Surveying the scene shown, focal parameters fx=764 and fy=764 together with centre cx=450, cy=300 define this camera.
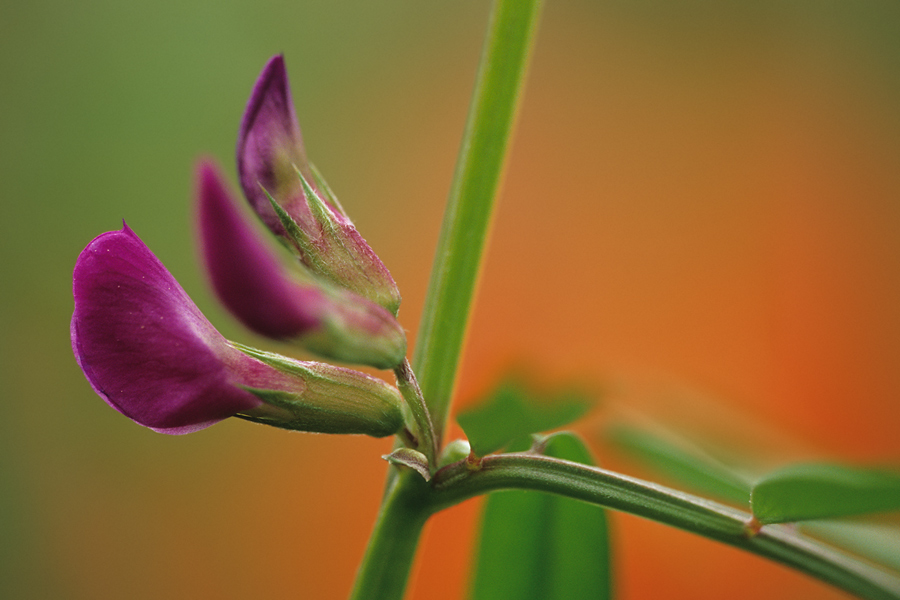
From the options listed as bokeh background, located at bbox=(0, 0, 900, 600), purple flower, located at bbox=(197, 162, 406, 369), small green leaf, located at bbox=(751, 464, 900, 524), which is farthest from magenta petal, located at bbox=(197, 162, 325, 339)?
bokeh background, located at bbox=(0, 0, 900, 600)

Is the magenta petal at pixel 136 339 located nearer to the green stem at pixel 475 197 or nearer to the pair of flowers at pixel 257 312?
the pair of flowers at pixel 257 312

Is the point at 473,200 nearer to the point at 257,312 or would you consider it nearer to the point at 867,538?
the point at 257,312

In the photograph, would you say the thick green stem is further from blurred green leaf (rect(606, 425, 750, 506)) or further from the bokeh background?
the bokeh background

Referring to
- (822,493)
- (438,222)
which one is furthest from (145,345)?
(438,222)

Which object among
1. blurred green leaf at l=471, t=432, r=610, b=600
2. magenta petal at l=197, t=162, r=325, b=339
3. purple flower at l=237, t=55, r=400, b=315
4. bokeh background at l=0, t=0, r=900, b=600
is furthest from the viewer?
bokeh background at l=0, t=0, r=900, b=600

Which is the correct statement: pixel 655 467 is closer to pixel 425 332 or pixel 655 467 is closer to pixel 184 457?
pixel 425 332

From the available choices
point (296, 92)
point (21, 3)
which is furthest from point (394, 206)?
point (21, 3)
